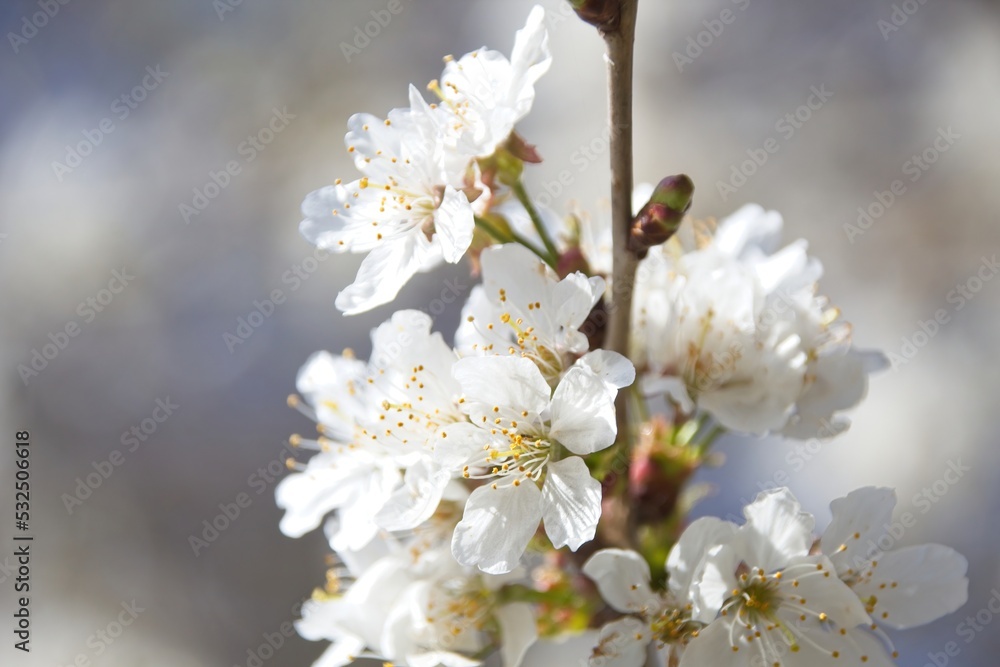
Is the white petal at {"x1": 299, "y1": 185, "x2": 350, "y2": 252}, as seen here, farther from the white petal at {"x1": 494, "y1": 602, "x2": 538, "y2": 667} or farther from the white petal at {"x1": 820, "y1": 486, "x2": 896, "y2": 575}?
the white petal at {"x1": 820, "y1": 486, "x2": 896, "y2": 575}

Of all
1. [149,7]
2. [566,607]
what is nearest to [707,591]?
[566,607]

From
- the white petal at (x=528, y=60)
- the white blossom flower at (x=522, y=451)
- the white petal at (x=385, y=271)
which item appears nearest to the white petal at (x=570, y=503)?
the white blossom flower at (x=522, y=451)

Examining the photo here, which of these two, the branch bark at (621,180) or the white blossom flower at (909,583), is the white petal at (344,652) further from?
the white blossom flower at (909,583)

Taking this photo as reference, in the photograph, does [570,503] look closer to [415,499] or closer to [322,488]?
[415,499]

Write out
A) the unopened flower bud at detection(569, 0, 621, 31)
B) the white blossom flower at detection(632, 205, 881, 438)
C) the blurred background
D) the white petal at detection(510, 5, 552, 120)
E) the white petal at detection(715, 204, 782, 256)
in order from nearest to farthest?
1. the unopened flower bud at detection(569, 0, 621, 31)
2. the white petal at detection(510, 5, 552, 120)
3. the white blossom flower at detection(632, 205, 881, 438)
4. the white petal at detection(715, 204, 782, 256)
5. the blurred background

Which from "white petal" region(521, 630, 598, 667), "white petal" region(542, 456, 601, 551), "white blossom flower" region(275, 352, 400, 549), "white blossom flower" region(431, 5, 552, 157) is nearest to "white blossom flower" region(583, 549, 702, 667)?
"white petal" region(542, 456, 601, 551)

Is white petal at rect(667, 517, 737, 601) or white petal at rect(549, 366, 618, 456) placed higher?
white petal at rect(549, 366, 618, 456)

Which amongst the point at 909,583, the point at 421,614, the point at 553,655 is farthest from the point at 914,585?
the point at 553,655
